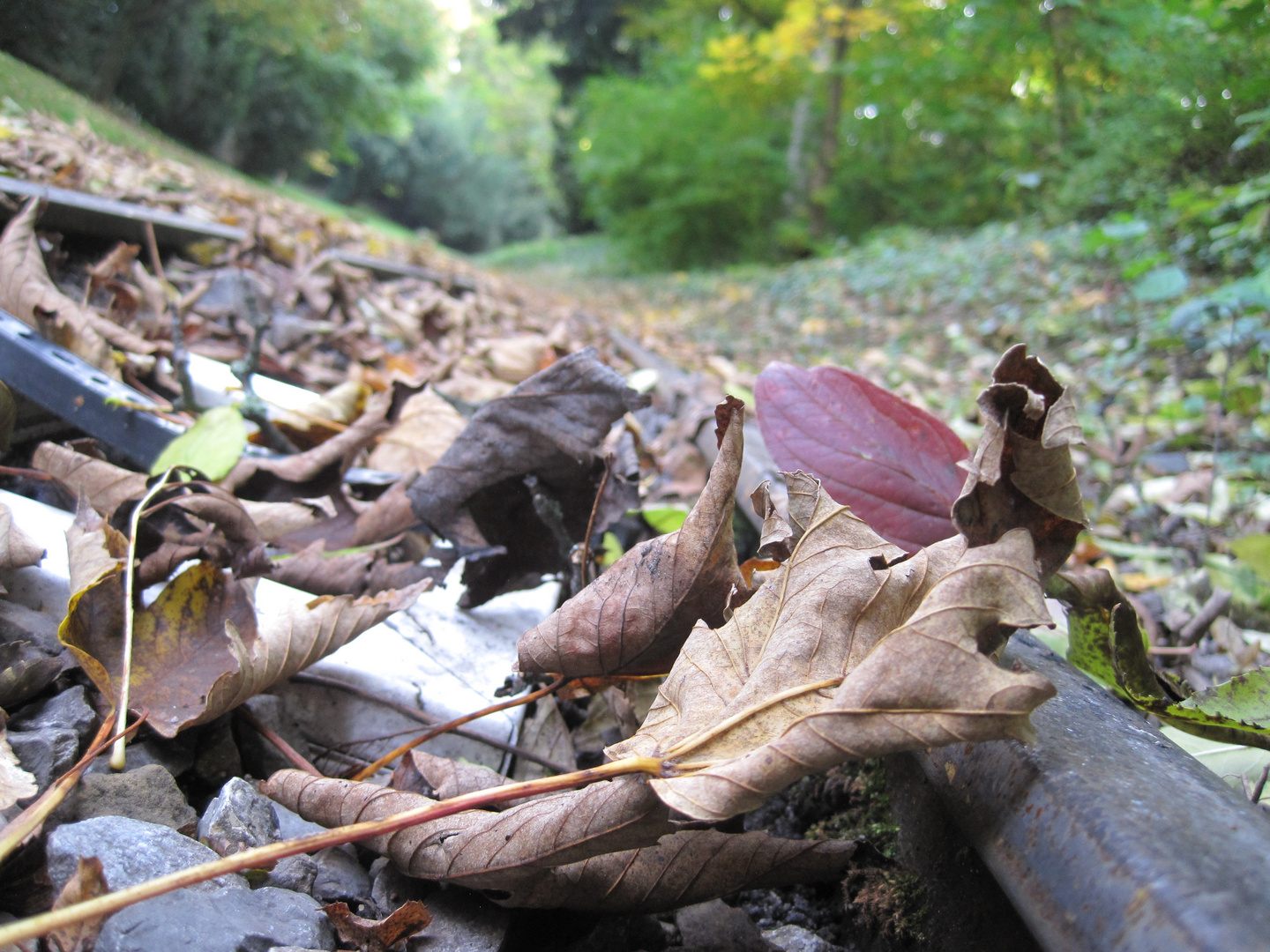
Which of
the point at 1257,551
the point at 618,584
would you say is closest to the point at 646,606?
the point at 618,584

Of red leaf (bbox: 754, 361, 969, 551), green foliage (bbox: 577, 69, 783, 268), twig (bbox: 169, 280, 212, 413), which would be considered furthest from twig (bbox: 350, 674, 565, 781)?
green foliage (bbox: 577, 69, 783, 268)

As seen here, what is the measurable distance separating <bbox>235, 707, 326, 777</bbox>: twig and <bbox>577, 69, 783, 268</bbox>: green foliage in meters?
14.5

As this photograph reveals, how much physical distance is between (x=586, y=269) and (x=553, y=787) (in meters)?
18.6

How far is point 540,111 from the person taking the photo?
37594mm

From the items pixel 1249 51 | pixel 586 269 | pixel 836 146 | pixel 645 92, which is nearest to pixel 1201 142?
pixel 1249 51

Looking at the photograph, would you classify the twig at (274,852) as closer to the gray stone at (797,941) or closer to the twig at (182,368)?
the gray stone at (797,941)

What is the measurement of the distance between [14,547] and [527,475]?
621mm

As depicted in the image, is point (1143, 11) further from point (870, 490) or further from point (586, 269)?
point (586, 269)

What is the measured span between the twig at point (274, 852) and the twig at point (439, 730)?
0.26 metres

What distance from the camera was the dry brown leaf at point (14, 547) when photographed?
0.90 m

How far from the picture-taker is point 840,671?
63 cm

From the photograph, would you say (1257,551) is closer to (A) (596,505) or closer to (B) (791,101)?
(A) (596,505)

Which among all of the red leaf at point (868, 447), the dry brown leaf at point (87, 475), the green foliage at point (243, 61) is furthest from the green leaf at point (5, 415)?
the green foliage at point (243, 61)

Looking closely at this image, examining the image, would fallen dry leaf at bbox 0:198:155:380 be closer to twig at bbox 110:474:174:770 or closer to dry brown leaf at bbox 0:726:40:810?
twig at bbox 110:474:174:770
